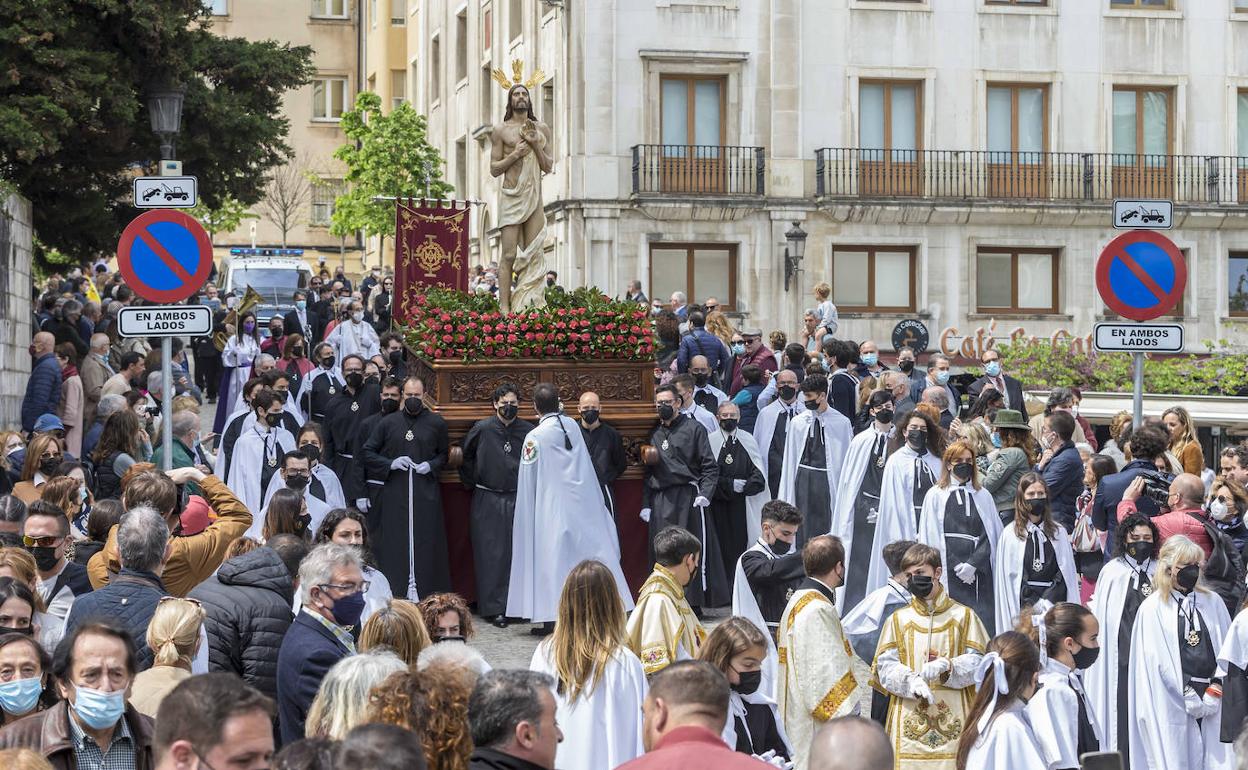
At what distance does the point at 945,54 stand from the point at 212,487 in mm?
30061

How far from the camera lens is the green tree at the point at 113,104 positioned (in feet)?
59.2

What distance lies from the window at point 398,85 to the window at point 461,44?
13.3 meters

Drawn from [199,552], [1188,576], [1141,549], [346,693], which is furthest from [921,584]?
[346,693]

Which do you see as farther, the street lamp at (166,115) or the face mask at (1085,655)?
the street lamp at (166,115)

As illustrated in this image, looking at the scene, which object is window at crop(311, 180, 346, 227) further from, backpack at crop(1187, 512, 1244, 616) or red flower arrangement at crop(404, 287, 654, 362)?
backpack at crop(1187, 512, 1244, 616)

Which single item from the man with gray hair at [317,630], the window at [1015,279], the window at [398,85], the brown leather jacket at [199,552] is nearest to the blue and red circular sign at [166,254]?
the brown leather jacket at [199,552]

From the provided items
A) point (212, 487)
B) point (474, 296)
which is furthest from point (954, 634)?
point (474, 296)

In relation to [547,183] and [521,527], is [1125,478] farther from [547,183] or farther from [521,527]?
[547,183]

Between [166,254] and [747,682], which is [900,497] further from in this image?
[747,682]

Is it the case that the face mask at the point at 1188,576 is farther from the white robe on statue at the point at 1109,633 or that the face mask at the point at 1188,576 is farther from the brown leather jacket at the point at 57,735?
the brown leather jacket at the point at 57,735

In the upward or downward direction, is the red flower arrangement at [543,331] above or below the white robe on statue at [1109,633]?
above

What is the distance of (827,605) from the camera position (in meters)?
8.87

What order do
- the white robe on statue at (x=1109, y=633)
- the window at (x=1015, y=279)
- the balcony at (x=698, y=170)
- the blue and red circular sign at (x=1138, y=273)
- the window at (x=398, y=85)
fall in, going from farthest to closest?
1. the window at (x=398, y=85)
2. the window at (x=1015, y=279)
3. the balcony at (x=698, y=170)
4. the blue and red circular sign at (x=1138, y=273)
5. the white robe on statue at (x=1109, y=633)

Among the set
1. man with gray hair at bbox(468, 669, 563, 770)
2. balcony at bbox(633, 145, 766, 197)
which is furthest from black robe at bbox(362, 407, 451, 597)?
balcony at bbox(633, 145, 766, 197)
